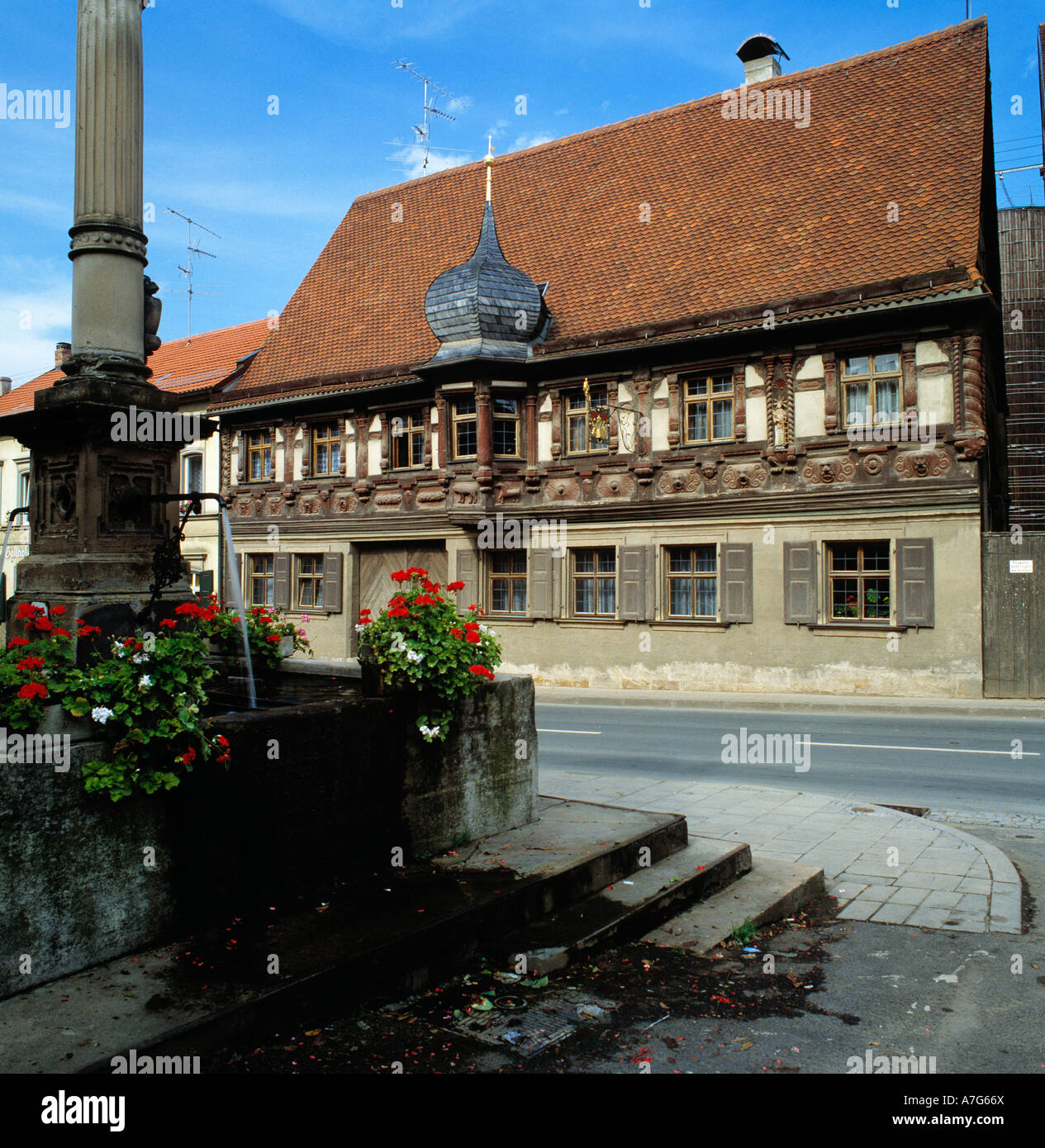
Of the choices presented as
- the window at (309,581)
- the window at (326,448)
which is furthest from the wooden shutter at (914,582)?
the window at (309,581)

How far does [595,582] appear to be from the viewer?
2028 centimetres

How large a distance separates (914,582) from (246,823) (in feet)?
47.2

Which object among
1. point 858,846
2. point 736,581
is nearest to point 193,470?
point 736,581

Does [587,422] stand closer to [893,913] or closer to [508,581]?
[508,581]

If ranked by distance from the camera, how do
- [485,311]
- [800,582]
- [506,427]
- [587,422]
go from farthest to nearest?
[506,427], [485,311], [587,422], [800,582]

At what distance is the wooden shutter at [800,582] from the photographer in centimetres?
1727

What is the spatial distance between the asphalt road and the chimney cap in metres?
16.6

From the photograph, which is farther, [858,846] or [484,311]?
[484,311]

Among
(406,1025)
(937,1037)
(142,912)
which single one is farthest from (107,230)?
(937,1037)

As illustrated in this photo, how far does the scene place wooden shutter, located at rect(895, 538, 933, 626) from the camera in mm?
16203

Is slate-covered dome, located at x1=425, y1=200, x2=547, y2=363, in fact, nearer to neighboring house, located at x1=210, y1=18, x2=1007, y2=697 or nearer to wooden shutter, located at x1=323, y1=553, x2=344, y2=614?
neighboring house, located at x1=210, y1=18, x2=1007, y2=697

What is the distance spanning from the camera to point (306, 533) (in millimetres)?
24641

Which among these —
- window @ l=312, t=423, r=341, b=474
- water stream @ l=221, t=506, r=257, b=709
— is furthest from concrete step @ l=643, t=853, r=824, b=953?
window @ l=312, t=423, r=341, b=474

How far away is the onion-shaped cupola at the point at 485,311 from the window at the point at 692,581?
5.55 meters
